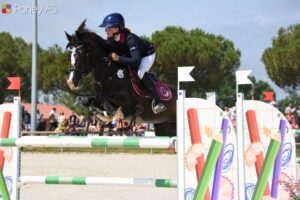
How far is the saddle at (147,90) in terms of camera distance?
461 cm

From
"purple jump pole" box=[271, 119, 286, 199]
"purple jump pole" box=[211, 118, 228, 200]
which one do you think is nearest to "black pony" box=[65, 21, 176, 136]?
"purple jump pole" box=[211, 118, 228, 200]

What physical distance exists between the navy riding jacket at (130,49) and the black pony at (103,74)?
0.08m

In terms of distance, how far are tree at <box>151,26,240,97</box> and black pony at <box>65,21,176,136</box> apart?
2232cm

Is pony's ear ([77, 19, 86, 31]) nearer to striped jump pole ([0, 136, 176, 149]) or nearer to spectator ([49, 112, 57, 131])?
striped jump pole ([0, 136, 176, 149])

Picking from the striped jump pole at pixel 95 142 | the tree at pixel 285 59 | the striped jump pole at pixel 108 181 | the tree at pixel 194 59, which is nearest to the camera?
the striped jump pole at pixel 95 142

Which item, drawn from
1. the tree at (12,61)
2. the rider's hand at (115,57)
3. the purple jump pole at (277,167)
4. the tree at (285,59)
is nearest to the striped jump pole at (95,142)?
the purple jump pole at (277,167)

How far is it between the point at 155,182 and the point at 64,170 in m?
5.47

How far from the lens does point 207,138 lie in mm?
3271

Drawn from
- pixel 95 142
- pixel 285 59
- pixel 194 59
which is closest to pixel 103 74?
pixel 95 142

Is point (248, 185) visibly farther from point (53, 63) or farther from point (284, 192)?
point (53, 63)

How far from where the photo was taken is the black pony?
4.31 metres

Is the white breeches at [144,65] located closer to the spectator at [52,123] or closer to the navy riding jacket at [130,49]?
the navy riding jacket at [130,49]

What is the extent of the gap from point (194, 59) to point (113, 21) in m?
24.5

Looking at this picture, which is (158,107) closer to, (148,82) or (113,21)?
(148,82)
